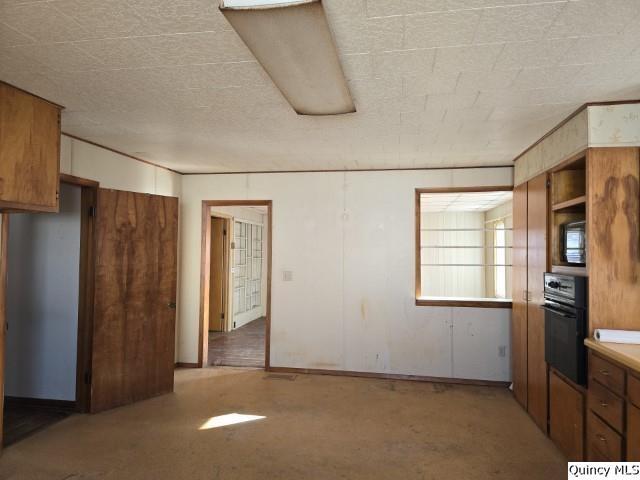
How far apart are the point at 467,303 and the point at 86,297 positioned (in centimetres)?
378

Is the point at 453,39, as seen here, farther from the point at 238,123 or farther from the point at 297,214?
the point at 297,214

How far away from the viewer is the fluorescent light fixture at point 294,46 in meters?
1.53

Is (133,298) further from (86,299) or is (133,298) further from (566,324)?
(566,324)

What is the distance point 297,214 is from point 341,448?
8.77 ft

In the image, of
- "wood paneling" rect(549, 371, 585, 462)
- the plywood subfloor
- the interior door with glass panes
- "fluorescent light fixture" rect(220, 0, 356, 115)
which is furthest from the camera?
the interior door with glass panes

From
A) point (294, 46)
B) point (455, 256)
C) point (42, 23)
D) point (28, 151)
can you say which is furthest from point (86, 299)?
point (455, 256)

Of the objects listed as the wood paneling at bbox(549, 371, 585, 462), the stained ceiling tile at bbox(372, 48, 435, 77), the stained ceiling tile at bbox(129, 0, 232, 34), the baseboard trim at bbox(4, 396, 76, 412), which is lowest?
the baseboard trim at bbox(4, 396, 76, 412)

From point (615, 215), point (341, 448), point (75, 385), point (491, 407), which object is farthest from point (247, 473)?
point (615, 215)

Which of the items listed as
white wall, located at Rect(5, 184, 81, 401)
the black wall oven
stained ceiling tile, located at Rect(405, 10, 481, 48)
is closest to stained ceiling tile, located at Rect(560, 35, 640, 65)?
stained ceiling tile, located at Rect(405, 10, 481, 48)

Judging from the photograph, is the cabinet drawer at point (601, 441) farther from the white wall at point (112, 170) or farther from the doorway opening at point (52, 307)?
the white wall at point (112, 170)

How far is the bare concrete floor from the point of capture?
261cm

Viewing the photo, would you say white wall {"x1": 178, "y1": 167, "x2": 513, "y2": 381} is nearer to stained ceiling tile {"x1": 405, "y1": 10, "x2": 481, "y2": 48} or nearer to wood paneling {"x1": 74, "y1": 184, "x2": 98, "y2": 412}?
wood paneling {"x1": 74, "y1": 184, "x2": 98, "y2": 412}

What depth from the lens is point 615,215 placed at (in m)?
2.47

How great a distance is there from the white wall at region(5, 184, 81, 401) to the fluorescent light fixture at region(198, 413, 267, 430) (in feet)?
4.32
